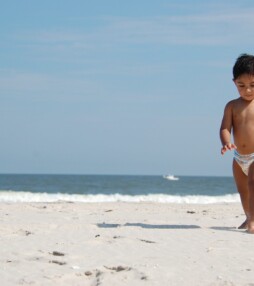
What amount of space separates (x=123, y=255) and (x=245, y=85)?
234 cm

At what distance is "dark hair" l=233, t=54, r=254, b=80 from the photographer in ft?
18.6

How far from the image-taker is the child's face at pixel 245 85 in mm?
5727

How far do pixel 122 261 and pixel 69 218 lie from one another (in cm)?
301

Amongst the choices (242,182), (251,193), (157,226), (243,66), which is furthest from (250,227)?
(243,66)

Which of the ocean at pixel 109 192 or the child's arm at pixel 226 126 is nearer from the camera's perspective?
the child's arm at pixel 226 126

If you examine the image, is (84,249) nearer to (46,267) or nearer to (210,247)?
(46,267)

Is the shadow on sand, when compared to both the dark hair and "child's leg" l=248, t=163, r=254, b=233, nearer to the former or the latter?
"child's leg" l=248, t=163, r=254, b=233

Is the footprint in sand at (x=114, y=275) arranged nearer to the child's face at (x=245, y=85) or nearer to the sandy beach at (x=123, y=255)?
the sandy beach at (x=123, y=255)

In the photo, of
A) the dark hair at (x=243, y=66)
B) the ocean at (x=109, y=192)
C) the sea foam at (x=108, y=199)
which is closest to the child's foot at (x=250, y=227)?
the dark hair at (x=243, y=66)

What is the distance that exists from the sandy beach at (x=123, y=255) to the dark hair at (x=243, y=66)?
1.48 m

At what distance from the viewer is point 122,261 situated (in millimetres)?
4031

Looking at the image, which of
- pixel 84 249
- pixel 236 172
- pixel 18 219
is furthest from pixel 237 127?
pixel 18 219

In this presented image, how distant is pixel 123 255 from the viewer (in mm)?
4234

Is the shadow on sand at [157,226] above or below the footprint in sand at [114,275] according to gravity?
below
